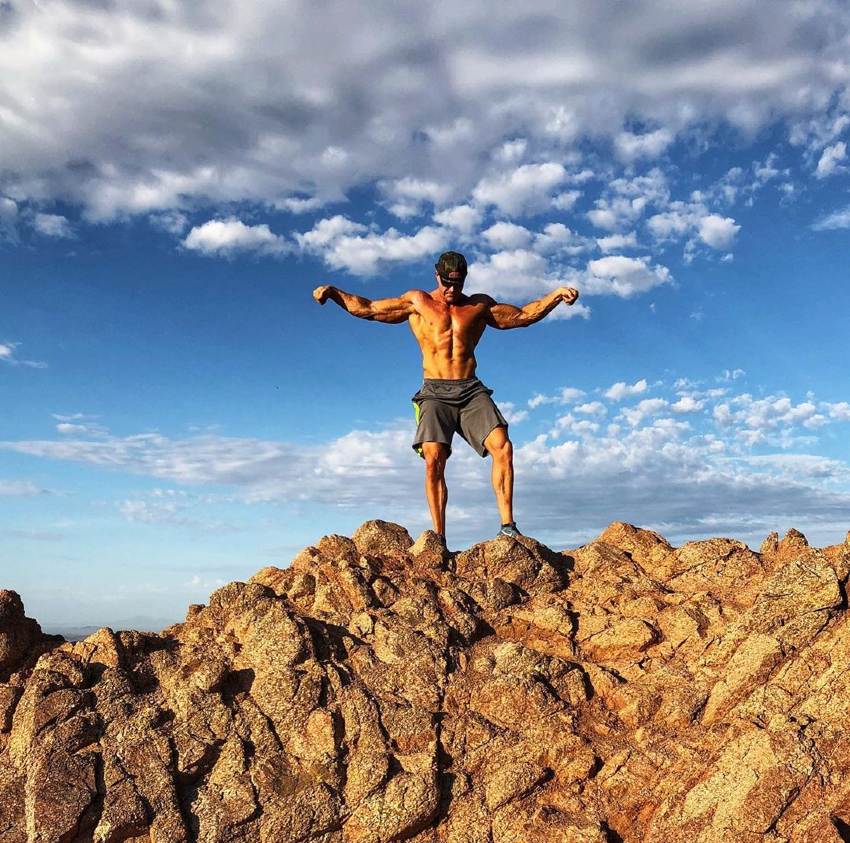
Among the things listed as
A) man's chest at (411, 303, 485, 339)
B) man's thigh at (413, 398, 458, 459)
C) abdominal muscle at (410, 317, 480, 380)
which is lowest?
man's thigh at (413, 398, 458, 459)

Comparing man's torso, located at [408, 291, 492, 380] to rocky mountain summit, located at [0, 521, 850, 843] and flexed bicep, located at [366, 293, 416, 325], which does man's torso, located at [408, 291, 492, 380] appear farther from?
rocky mountain summit, located at [0, 521, 850, 843]

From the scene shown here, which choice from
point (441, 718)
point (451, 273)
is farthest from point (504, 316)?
point (441, 718)

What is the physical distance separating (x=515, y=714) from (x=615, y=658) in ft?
5.12

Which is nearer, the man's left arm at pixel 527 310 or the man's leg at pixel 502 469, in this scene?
the man's leg at pixel 502 469

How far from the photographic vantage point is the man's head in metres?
12.2

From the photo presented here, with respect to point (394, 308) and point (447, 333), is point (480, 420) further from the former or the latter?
point (394, 308)

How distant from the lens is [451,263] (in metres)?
12.2

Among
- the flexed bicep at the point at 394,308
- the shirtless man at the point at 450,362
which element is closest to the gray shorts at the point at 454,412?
the shirtless man at the point at 450,362

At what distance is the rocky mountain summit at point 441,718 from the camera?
7754 mm

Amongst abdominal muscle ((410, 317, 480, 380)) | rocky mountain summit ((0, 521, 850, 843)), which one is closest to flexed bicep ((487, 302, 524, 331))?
abdominal muscle ((410, 317, 480, 380))

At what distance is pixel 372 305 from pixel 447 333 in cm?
129

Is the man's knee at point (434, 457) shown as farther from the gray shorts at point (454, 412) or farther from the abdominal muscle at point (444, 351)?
the abdominal muscle at point (444, 351)

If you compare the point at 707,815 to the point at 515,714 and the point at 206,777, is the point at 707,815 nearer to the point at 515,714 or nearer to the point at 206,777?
the point at 515,714

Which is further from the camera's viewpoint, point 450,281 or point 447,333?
point 447,333
